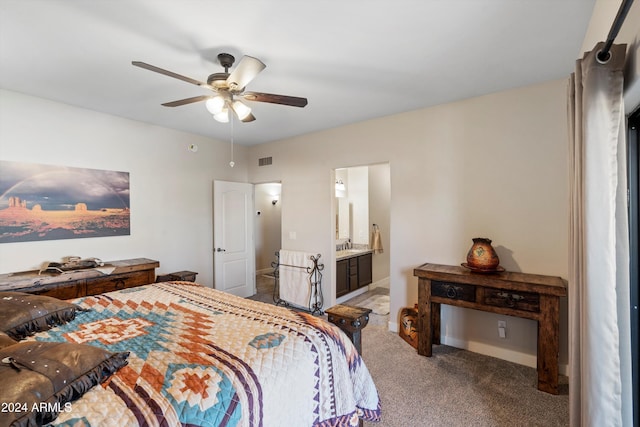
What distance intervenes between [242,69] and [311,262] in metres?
2.98

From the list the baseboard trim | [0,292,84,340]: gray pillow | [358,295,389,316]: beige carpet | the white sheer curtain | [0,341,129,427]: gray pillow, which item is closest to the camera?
[0,341,129,427]: gray pillow

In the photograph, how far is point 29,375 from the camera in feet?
3.32

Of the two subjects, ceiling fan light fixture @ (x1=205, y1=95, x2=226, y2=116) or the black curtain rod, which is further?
ceiling fan light fixture @ (x1=205, y1=95, x2=226, y2=116)

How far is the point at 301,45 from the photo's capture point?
7.01 ft

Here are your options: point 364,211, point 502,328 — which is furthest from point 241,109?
point 364,211

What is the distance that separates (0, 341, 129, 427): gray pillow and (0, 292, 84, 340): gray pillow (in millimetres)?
591

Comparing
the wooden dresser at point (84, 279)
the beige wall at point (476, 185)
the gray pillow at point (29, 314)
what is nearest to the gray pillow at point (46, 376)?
the gray pillow at point (29, 314)

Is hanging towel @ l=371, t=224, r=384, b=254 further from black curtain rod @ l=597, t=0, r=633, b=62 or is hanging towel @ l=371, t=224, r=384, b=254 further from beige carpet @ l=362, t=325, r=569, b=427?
black curtain rod @ l=597, t=0, r=633, b=62

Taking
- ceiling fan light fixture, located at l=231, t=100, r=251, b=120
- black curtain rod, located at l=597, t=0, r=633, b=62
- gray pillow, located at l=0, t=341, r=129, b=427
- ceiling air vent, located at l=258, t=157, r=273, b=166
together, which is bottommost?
gray pillow, located at l=0, t=341, r=129, b=427

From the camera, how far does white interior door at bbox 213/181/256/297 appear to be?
4656 millimetres

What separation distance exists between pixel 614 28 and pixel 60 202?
453cm

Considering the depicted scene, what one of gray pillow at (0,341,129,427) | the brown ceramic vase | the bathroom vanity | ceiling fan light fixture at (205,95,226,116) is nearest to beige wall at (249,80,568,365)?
the brown ceramic vase

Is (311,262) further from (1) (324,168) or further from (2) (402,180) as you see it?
(2) (402,180)

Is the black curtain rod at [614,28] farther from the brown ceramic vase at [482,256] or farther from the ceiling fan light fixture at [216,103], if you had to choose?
the ceiling fan light fixture at [216,103]
